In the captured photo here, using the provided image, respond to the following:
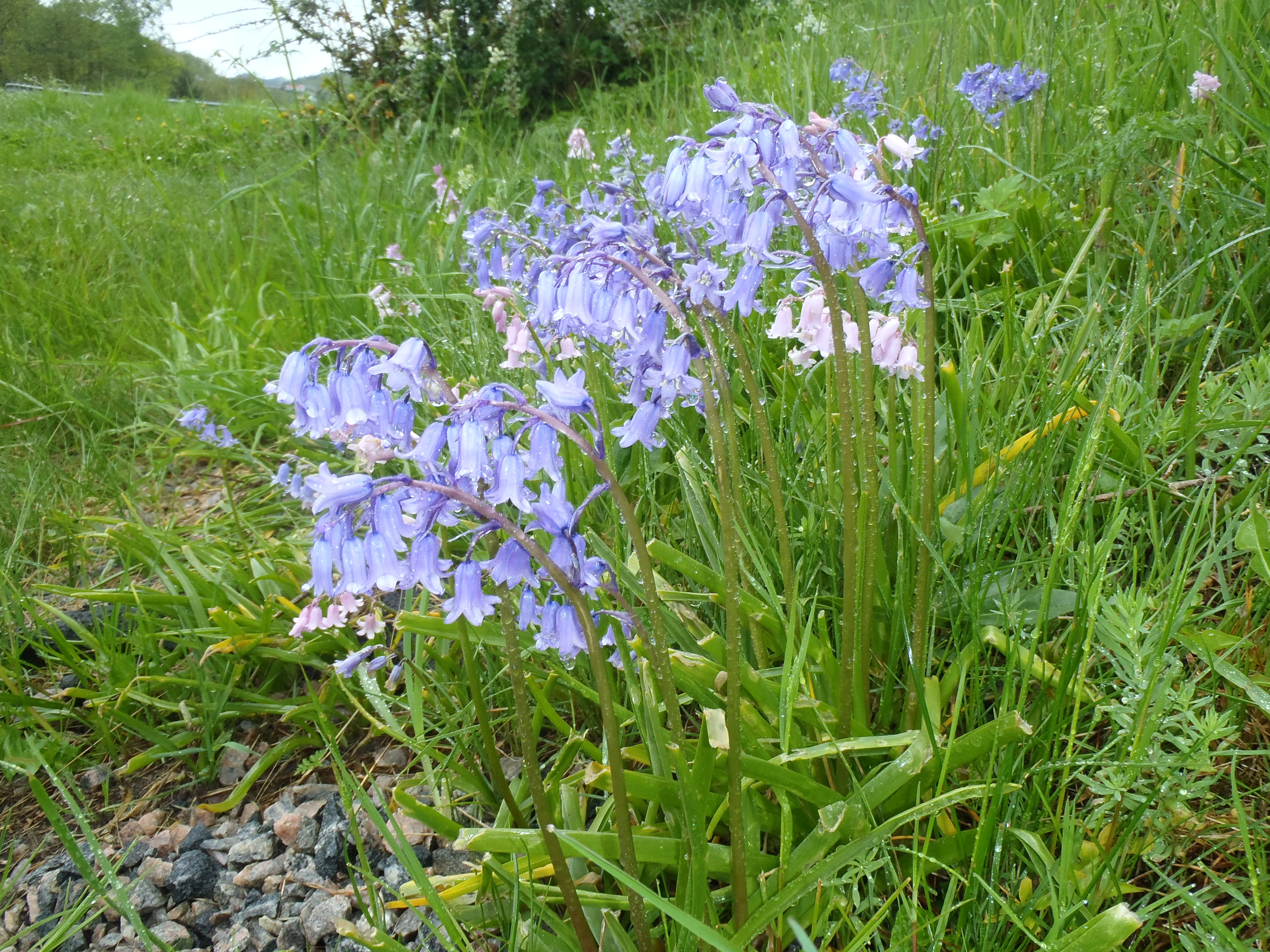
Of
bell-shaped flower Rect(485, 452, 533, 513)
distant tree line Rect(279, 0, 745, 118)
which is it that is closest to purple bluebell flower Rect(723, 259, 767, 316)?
bell-shaped flower Rect(485, 452, 533, 513)

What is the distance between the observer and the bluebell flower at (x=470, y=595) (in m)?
Answer: 1.30

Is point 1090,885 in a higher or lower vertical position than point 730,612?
lower

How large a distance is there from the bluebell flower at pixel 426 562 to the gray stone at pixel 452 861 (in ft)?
3.45

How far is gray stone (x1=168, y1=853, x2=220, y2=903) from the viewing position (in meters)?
2.05

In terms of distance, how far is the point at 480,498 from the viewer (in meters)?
1.27

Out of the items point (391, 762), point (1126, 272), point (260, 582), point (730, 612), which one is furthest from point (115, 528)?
point (1126, 272)

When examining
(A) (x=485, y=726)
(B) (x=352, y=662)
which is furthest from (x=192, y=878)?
(A) (x=485, y=726)

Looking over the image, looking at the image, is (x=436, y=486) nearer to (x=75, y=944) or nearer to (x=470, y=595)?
(x=470, y=595)

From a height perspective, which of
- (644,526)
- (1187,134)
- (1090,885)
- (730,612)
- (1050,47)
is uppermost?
(1050,47)

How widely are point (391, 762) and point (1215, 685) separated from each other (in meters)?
1.94

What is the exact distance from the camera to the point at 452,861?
2023 millimetres

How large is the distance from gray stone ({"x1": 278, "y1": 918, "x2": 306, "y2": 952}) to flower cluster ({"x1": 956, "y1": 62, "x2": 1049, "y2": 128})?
12.8 feet

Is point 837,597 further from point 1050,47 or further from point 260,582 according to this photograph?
point 1050,47

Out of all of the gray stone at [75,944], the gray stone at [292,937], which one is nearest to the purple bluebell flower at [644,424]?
the gray stone at [292,937]
